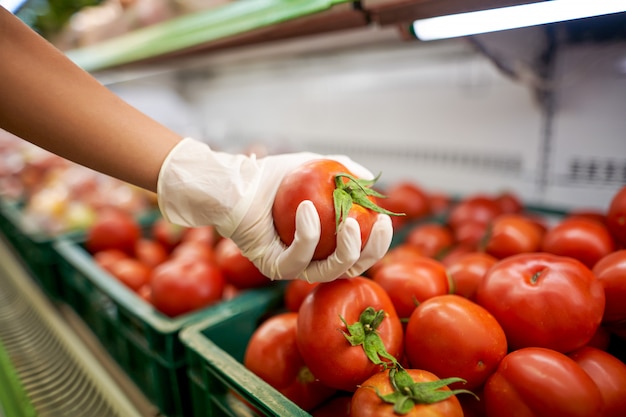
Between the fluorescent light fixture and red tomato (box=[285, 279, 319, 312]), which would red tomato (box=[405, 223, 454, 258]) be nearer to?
red tomato (box=[285, 279, 319, 312])

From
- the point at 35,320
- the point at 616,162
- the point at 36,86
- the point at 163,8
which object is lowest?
the point at 35,320

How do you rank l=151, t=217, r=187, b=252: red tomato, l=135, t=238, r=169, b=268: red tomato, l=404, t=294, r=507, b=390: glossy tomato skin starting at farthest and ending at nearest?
1. l=151, t=217, r=187, b=252: red tomato
2. l=135, t=238, r=169, b=268: red tomato
3. l=404, t=294, r=507, b=390: glossy tomato skin

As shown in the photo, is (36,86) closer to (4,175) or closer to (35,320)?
(35,320)

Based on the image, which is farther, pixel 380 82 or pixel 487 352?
pixel 380 82

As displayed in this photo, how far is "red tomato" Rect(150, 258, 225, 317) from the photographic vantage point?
1.17 metres

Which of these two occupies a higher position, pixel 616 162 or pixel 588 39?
pixel 588 39

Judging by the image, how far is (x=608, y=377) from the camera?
2.20 feet

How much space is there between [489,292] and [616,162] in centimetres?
97

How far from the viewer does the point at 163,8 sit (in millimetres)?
1843

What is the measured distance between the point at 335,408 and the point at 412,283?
11.4 inches

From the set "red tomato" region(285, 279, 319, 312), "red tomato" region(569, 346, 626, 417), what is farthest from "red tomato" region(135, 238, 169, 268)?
"red tomato" region(569, 346, 626, 417)

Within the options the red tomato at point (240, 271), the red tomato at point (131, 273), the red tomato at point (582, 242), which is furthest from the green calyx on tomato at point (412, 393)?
the red tomato at point (131, 273)

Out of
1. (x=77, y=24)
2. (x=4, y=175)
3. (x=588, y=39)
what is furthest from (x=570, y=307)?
(x=4, y=175)

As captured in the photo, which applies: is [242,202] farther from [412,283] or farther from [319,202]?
[412,283]
